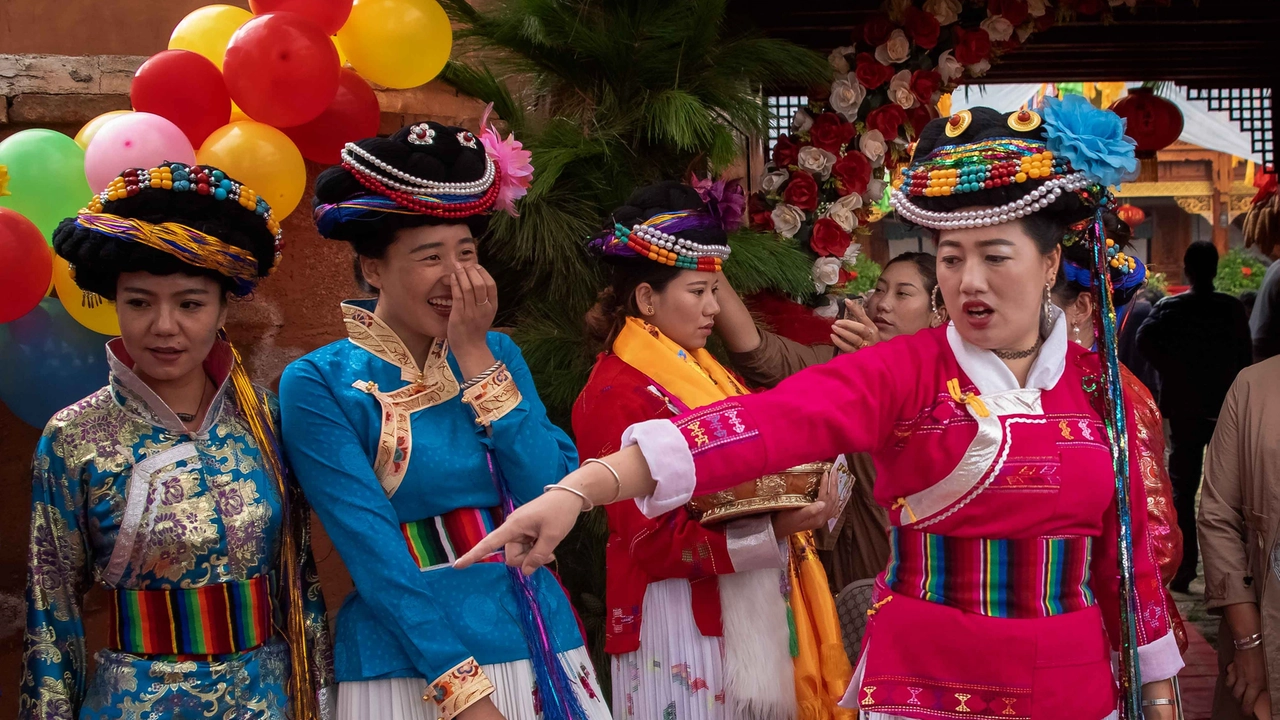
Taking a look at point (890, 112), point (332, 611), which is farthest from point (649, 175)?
point (332, 611)

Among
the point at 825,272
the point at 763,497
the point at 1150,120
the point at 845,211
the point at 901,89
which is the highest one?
the point at 1150,120

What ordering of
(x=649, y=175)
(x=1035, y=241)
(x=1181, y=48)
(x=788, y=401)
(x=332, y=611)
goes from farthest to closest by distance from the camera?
(x=1181, y=48), (x=649, y=175), (x=332, y=611), (x=1035, y=241), (x=788, y=401)

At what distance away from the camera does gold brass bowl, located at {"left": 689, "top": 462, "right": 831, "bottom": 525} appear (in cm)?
260

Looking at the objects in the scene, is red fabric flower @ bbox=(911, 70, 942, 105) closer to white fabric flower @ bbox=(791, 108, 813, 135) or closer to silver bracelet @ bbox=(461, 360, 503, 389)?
white fabric flower @ bbox=(791, 108, 813, 135)

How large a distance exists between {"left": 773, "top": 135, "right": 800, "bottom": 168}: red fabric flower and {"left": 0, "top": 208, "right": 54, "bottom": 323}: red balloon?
8.26 feet

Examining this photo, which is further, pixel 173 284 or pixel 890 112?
pixel 890 112

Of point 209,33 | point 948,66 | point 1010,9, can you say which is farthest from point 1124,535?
point 1010,9

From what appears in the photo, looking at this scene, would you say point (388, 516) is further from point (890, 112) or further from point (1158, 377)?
point (1158, 377)

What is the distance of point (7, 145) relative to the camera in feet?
8.68

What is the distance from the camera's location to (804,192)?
420 cm

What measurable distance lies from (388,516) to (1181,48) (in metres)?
5.27

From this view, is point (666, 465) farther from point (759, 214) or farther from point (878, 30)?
point (878, 30)

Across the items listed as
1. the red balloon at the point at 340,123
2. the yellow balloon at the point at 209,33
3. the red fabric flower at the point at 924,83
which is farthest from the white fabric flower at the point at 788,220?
the yellow balloon at the point at 209,33

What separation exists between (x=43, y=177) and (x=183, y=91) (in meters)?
0.41
